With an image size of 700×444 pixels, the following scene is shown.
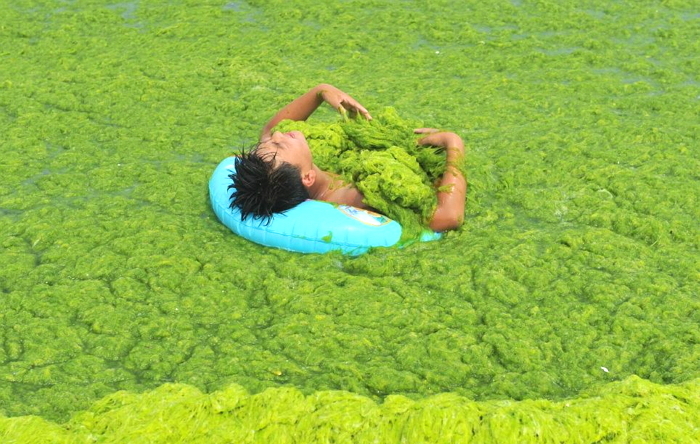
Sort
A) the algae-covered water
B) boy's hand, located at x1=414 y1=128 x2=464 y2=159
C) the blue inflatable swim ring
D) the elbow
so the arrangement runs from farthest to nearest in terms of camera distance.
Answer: boy's hand, located at x1=414 y1=128 x2=464 y2=159 → the elbow → the blue inflatable swim ring → the algae-covered water

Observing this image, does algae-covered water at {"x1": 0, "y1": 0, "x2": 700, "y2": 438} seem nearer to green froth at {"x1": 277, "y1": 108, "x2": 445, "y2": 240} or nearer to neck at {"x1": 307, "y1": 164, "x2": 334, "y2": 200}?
green froth at {"x1": 277, "y1": 108, "x2": 445, "y2": 240}

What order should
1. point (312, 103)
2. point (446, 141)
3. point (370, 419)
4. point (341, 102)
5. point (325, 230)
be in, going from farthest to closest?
1. point (312, 103)
2. point (341, 102)
3. point (446, 141)
4. point (325, 230)
5. point (370, 419)

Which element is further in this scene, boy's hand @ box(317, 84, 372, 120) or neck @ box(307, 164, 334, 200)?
boy's hand @ box(317, 84, 372, 120)

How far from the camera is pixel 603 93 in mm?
5238

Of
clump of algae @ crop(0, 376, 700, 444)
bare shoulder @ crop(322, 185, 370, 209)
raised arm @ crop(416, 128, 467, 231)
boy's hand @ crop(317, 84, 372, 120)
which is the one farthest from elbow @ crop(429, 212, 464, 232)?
clump of algae @ crop(0, 376, 700, 444)

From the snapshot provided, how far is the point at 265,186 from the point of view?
3.70 meters

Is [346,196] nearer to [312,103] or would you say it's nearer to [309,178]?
[309,178]

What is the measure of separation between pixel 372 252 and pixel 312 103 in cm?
122

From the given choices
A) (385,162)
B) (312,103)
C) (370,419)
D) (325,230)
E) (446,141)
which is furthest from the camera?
(312,103)

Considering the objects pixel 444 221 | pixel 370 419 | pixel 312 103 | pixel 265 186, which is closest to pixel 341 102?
pixel 312 103

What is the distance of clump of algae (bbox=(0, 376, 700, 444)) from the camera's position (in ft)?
8.48

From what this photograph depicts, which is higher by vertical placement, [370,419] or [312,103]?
[370,419]

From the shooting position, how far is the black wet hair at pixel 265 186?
3.71 metres

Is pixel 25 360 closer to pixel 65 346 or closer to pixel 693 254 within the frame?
pixel 65 346
